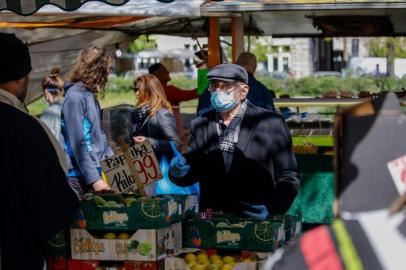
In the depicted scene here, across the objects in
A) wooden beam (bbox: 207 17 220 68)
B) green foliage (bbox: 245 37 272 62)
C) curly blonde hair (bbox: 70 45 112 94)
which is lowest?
green foliage (bbox: 245 37 272 62)

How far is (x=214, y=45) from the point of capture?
9211 mm

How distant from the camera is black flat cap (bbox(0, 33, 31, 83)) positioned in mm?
3398

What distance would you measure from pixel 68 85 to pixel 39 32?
4.52 m

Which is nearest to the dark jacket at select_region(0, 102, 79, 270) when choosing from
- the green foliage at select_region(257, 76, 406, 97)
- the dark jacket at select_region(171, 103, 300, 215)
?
the dark jacket at select_region(171, 103, 300, 215)

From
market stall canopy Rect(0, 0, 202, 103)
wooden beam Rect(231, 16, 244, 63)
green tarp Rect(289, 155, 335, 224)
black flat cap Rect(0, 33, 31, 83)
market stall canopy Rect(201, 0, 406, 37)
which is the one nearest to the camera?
black flat cap Rect(0, 33, 31, 83)

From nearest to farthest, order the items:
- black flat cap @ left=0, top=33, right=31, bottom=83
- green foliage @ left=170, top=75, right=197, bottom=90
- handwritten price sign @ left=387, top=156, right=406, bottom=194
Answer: handwritten price sign @ left=387, top=156, right=406, bottom=194 → black flat cap @ left=0, top=33, right=31, bottom=83 → green foliage @ left=170, top=75, right=197, bottom=90

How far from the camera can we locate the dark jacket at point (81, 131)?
594 centimetres

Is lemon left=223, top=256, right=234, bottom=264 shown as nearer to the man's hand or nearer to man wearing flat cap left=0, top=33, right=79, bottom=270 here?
man wearing flat cap left=0, top=33, right=79, bottom=270

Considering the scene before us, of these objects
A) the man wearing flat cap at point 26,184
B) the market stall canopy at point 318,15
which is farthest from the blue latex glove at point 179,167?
the market stall canopy at point 318,15

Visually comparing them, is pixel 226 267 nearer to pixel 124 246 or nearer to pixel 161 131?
pixel 124 246

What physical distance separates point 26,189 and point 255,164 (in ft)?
5.65

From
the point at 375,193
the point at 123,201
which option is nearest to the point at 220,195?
the point at 123,201

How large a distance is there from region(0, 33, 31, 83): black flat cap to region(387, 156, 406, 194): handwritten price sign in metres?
1.99

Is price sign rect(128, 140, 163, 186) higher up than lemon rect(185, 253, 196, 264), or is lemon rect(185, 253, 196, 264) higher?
price sign rect(128, 140, 163, 186)
